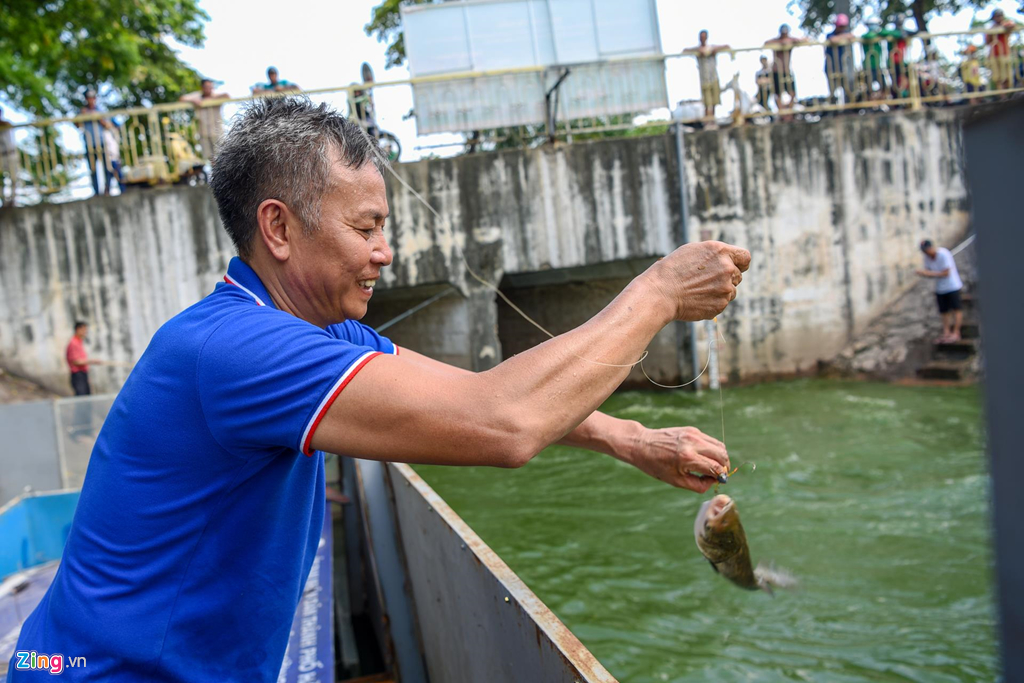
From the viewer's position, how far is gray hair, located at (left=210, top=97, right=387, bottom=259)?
1.74 meters

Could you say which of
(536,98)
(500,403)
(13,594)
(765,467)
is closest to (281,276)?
(500,403)

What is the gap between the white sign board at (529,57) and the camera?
12.5m

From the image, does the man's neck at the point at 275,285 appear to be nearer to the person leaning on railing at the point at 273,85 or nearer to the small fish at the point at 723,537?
the small fish at the point at 723,537

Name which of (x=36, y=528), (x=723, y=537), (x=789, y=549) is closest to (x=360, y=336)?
(x=723, y=537)

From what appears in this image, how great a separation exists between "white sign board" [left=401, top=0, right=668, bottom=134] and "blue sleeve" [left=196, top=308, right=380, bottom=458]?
449 inches

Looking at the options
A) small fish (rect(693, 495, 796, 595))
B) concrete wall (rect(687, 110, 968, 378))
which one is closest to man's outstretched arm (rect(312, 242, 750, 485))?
small fish (rect(693, 495, 796, 595))

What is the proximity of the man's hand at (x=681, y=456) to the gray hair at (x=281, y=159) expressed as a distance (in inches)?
49.6

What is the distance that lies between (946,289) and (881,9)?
18.8 metres

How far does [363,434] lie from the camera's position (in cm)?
147

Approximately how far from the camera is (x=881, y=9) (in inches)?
1056

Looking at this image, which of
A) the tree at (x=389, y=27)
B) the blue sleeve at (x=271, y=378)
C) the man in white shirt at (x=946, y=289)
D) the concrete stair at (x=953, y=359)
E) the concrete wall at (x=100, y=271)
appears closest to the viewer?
the blue sleeve at (x=271, y=378)

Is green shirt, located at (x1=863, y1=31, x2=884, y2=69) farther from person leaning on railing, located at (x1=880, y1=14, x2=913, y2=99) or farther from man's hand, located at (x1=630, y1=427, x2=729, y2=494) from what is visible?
man's hand, located at (x1=630, y1=427, x2=729, y2=494)

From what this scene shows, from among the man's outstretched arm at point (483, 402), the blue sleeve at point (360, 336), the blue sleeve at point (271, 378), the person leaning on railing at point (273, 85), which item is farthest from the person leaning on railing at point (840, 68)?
the blue sleeve at point (271, 378)

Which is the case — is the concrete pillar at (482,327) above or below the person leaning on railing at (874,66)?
below
